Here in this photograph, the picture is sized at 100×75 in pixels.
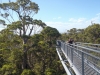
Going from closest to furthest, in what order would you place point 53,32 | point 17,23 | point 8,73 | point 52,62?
point 8,73
point 17,23
point 52,62
point 53,32

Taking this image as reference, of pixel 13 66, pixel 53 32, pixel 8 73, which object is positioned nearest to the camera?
pixel 8 73

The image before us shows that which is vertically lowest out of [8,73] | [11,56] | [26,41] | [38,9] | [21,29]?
[8,73]

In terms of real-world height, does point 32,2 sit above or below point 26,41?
above

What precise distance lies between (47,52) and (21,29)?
497 centimetres

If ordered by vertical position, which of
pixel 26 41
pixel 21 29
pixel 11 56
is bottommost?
pixel 11 56

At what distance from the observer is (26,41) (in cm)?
2600

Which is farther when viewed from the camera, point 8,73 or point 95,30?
point 95,30

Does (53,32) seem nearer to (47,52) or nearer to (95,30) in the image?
(47,52)

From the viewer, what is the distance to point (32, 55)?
26109mm

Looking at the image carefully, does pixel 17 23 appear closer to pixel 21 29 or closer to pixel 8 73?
pixel 21 29

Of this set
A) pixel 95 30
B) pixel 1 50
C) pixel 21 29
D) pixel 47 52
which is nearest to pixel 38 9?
pixel 21 29

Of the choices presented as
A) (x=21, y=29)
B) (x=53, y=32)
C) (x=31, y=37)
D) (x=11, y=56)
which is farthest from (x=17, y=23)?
(x=53, y=32)

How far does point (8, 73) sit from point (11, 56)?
240 cm

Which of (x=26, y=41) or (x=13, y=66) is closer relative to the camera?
(x=13, y=66)
